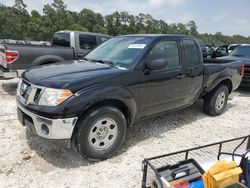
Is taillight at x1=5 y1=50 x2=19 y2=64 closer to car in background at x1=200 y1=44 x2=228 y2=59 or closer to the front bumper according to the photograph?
the front bumper

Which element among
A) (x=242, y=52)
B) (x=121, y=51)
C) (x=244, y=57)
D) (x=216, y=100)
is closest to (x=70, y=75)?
(x=121, y=51)

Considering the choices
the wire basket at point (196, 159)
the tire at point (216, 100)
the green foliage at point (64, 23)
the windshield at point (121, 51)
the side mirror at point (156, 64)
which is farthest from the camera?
the green foliage at point (64, 23)

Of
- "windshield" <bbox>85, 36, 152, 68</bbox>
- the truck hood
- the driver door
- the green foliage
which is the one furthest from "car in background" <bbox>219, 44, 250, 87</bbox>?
the green foliage

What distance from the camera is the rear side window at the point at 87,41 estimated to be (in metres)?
8.45

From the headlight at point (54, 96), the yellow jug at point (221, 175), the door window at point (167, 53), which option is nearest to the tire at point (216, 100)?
the door window at point (167, 53)

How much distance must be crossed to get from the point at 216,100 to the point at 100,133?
3265mm

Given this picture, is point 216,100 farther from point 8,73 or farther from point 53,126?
point 8,73

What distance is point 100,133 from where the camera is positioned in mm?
3523

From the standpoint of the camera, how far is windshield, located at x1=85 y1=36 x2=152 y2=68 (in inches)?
158

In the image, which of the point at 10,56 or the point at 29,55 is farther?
the point at 29,55

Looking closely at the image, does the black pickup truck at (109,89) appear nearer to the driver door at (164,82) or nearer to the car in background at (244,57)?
the driver door at (164,82)

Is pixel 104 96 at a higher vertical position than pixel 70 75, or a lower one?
lower

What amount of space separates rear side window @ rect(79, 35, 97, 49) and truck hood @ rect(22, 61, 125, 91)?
4565 millimetres

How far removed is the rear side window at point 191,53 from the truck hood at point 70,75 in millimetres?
1666
